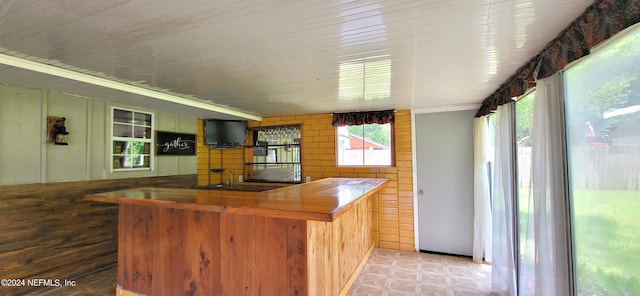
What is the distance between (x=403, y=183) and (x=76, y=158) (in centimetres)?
407

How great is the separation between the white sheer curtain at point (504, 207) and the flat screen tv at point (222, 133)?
3.63m

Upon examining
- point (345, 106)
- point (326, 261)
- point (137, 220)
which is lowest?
point (326, 261)

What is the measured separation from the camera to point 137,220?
7.11 feet

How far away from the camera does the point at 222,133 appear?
169 inches

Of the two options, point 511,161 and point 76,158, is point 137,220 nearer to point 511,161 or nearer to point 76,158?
point 76,158

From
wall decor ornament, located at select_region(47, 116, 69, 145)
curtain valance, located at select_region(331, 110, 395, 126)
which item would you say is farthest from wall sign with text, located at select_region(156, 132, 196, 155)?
curtain valance, located at select_region(331, 110, 395, 126)

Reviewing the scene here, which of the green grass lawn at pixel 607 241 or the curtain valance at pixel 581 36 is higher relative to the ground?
the curtain valance at pixel 581 36

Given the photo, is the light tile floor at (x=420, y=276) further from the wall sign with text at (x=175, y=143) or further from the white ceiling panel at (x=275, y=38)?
the wall sign with text at (x=175, y=143)

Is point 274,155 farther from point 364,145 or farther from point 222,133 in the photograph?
point 364,145

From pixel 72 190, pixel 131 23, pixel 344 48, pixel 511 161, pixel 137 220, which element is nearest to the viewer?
pixel 131 23

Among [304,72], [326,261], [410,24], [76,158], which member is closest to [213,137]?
[76,158]

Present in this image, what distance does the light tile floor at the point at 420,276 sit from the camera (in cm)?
260

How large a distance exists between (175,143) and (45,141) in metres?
1.47

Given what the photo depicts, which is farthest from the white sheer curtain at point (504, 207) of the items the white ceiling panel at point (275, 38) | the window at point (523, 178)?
the white ceiling panel at point (275, 38)
